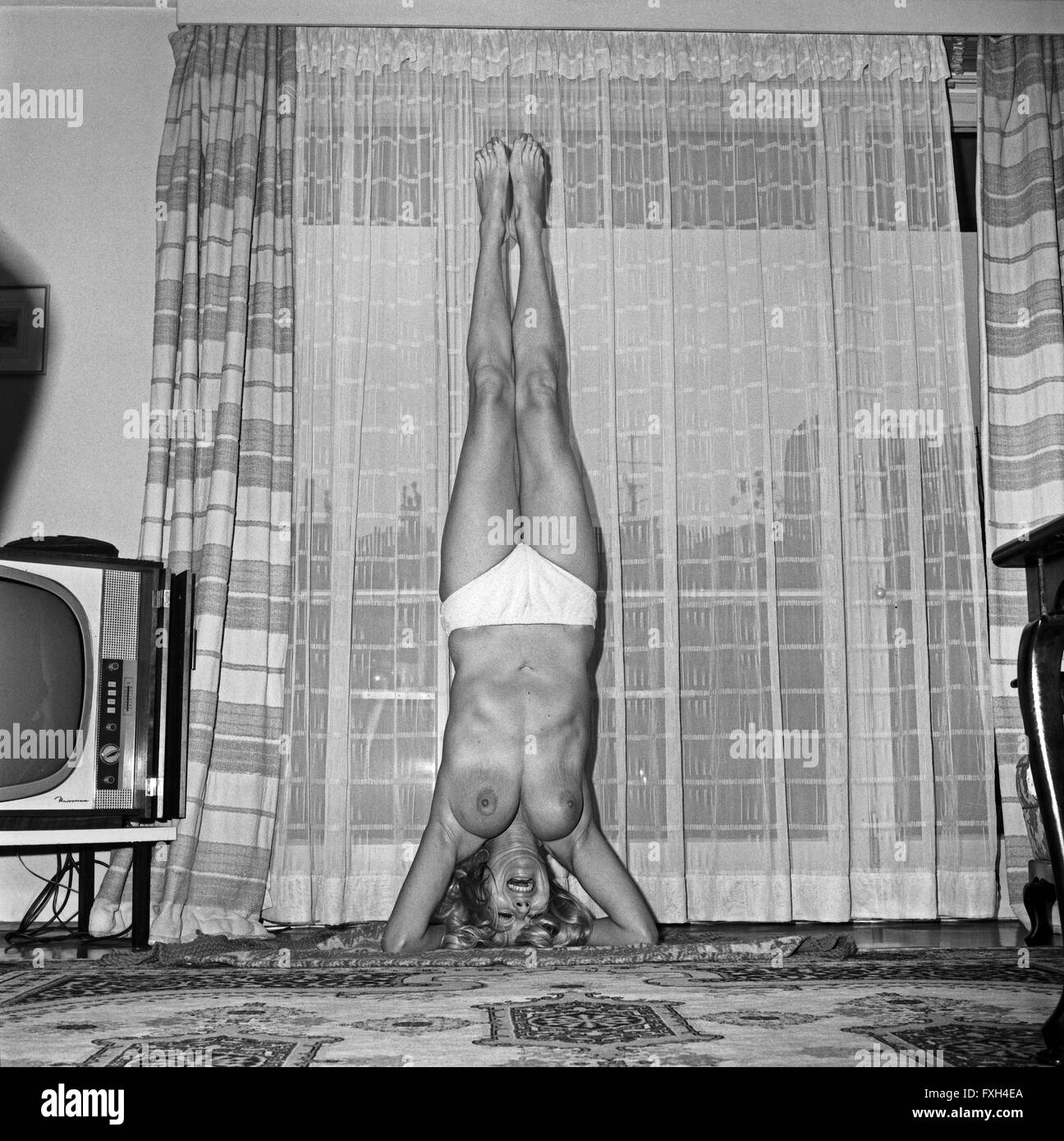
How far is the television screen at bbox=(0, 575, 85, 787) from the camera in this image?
254 cm

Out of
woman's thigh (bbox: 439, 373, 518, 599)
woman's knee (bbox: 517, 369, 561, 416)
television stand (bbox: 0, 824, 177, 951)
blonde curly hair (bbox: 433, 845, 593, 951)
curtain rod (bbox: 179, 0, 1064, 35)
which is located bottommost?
blonde curly hair (bbox: 433, 845, 593, 951)

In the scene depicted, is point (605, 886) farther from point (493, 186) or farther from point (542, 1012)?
point (493, 186)

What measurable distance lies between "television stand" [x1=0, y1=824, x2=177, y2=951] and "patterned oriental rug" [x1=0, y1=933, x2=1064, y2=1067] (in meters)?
0.29

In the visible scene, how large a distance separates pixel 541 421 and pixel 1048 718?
1807 millimetres

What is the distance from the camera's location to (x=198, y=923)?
3.12m

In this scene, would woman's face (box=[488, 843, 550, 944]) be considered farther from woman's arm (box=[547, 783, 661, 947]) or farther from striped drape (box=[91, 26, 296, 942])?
striped drape (box=[91, 26, 296, 942])

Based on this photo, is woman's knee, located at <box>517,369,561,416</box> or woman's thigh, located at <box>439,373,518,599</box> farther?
woman's knee, located at <box>517,369,561,416</box>

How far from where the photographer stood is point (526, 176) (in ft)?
10.5

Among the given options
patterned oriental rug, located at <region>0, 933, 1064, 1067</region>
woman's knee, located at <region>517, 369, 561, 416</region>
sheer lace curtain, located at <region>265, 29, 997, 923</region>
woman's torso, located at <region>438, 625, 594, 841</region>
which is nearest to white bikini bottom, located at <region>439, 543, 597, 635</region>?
woman's torso, located at <region>438, 625, 594, 841</region>

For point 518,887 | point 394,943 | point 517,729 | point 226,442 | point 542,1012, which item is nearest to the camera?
point 542,1012

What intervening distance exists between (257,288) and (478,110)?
0.98 m

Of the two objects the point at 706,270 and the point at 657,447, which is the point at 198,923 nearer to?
the point at 657,447

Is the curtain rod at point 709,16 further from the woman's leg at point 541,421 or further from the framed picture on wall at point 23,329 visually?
the framed picture on wall at point 23,329

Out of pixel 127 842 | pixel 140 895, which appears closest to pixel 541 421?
pixel 127 842
